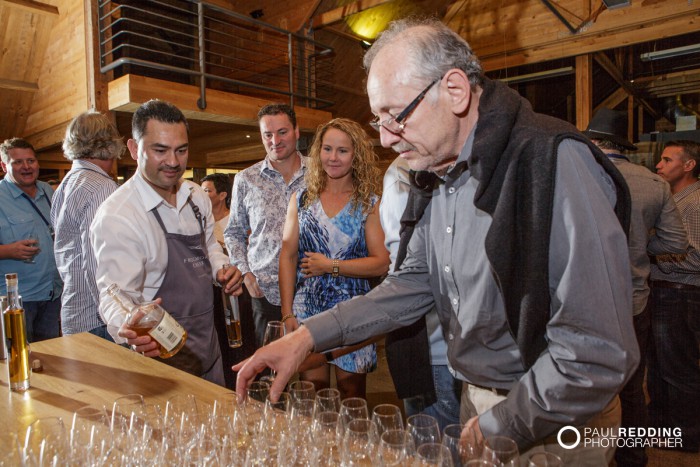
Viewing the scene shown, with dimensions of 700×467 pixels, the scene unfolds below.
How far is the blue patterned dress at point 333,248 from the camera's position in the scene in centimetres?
255

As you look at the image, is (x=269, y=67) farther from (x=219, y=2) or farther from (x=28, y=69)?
(x=28, y=69)

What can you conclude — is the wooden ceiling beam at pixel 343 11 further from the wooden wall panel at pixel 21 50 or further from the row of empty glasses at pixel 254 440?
the row of empty glasses at pixel 254 440

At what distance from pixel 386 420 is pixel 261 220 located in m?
2.22

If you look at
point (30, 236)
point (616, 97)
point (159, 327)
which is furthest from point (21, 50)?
point (616, 97)

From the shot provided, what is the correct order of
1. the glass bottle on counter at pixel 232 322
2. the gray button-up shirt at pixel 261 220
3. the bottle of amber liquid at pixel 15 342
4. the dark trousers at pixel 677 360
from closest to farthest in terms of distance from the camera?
the bottle of amber liquid at pixel 15 342 → the glass bottle on counter at pixel 232 322 → the gray button-up shirt at pixel 261 220 → the dark trousers at pixel 677 360

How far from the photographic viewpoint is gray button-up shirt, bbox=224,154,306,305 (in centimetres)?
297

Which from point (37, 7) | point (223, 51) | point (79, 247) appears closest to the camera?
point (79, 247)

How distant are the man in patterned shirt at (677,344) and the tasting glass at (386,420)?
9.88ft

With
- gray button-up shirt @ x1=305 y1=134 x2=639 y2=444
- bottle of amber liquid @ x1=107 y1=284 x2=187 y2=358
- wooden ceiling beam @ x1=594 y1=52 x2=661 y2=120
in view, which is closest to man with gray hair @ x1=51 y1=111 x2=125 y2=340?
bottle of amber liquid @ x1=107 y1=284 x2=187 y2=358

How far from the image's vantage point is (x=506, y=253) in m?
1.05

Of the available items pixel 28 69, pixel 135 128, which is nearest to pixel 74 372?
pixel 135 128

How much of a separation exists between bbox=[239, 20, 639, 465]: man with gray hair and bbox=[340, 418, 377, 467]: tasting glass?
19 cm

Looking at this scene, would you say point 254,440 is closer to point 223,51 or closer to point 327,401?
point 327,401

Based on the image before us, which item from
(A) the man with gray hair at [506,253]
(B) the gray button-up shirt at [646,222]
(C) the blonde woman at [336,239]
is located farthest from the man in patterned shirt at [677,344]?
(A) the man with gray hair at [506,253]
